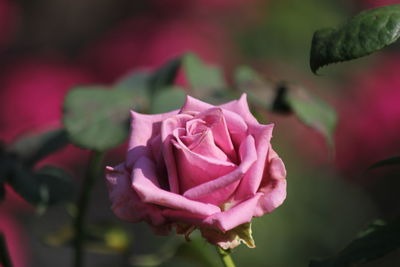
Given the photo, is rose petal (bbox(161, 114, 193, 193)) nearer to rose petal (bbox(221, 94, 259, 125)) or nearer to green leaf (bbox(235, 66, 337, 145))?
rose petal (bbox(221, 94, 259, 125))

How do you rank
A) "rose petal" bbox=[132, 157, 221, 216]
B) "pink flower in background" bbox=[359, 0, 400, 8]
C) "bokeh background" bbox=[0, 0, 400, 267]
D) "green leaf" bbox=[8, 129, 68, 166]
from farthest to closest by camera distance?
"pink flower in background" bbox=[359, 0, 400, 8], "bokeh background" bbox=[0, 0, 400, 267], "green leaf" bbox=[8, 129, 68, 166], "rose petal" bbox=[132, 157, 221, 216]

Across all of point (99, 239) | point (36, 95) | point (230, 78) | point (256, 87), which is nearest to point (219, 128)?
point (256, 87)

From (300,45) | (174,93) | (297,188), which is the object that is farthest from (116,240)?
(300,45)

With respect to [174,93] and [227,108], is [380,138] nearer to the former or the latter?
[174,93]

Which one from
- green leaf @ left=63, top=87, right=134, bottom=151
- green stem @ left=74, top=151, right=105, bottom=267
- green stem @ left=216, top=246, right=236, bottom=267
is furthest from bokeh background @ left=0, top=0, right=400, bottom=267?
green stem @ left=216, top=246, right=236, bottom=267

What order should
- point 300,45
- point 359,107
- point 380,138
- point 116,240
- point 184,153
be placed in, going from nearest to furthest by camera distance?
point 184,153 → point 116,240 → point 380,138 → point 359,107 → point 300,45

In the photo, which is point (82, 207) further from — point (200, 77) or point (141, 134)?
point (141, 134)
